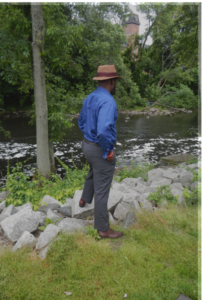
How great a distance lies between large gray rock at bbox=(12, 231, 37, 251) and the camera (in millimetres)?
2865

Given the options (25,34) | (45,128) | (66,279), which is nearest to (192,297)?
(66,279)

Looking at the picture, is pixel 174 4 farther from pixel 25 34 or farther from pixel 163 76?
pixel 163 76

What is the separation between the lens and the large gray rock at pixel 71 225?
10.3 ft

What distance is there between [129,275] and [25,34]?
6417 mm

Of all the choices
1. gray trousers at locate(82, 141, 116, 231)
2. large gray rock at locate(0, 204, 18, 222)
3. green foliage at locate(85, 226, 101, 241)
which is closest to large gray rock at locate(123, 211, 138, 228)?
gray trousers at locate(82, 141, 116, 231)

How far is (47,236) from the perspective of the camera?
2965mm

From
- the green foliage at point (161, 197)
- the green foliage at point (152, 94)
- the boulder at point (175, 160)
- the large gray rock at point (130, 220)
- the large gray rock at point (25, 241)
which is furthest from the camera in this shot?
the green foliage at point (152, 94)

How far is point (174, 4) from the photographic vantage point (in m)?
9.58

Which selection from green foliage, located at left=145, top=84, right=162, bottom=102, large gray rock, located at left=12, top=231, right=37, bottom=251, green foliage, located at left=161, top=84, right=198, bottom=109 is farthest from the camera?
green foliage, located at left=145, top=84, right=162, bottom=102

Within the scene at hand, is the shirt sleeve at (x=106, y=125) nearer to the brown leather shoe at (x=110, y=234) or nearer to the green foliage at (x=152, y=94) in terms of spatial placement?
the brown leather shoe at (x=110, y=234)

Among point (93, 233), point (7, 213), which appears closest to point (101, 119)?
point (93, 233)

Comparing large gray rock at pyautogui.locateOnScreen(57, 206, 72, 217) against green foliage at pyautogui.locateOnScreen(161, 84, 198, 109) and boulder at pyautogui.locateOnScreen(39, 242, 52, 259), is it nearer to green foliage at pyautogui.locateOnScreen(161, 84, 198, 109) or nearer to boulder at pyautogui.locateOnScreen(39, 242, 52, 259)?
boulder at pyautogui.locateOnScreen(39, 242, 52, 259)

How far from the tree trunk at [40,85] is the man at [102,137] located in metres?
3.47

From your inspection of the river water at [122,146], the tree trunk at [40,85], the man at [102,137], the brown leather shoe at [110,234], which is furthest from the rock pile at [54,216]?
the river water at [122,146]
